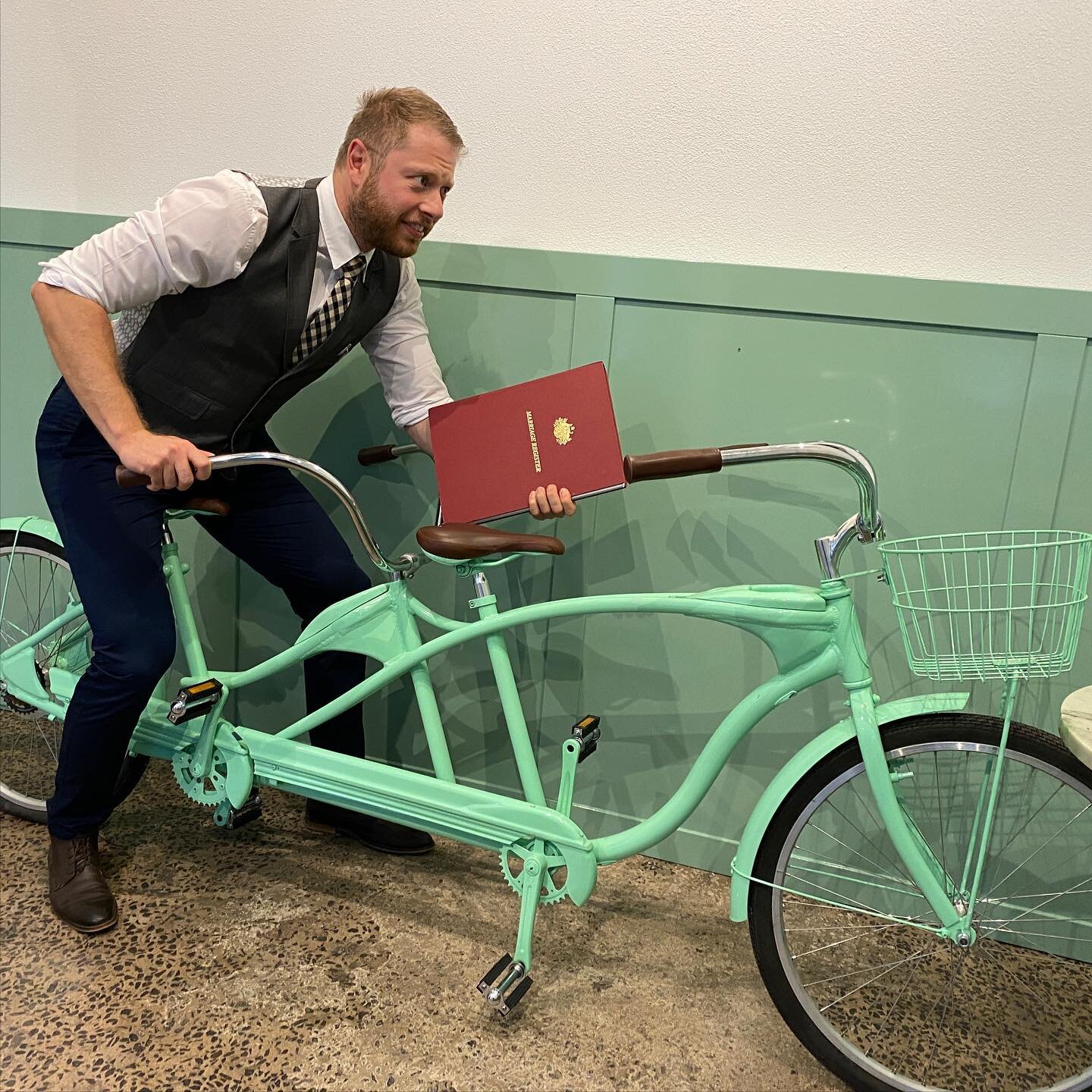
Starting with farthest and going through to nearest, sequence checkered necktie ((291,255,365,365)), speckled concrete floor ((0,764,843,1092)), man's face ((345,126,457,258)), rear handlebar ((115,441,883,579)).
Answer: checkered necktie ((291,255,365,365)) < man's face ((345,126,457,258)) < speckled concrete floor ((0,764,843,1092)) < rear handlebar ((115,441,883,579))

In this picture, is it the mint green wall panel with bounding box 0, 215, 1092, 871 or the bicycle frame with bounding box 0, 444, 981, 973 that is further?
the mint green wall panel with bounding box 0, 215, 1092, 871

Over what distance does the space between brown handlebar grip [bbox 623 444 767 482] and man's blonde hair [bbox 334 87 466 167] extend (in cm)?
68

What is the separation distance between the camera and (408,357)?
6.06 ft

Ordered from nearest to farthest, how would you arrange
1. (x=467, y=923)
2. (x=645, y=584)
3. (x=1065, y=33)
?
(x=1065, y=33) < (x=467, y=923) < (x=645, y=584)

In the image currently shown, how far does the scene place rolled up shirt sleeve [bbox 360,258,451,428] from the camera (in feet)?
6.06

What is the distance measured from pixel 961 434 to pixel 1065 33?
707 millimetres

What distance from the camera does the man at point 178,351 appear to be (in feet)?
4.86

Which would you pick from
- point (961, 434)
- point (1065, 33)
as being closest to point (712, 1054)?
point (961, 434)

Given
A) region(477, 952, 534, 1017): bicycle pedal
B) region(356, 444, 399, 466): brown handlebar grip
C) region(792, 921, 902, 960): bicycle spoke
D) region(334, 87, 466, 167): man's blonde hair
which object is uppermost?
region(334, 87, 466, 167): man's blonde hair

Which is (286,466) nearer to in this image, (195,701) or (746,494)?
(195,701)

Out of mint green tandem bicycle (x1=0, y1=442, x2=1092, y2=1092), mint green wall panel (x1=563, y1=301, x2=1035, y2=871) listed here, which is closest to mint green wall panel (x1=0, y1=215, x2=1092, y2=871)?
mint green wall panel (x1=563, y1=301, x2=1035, y2=871)

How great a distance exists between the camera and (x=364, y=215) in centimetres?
159

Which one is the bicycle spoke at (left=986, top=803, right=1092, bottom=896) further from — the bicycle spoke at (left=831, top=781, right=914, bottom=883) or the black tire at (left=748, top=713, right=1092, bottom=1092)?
the bicycle spoke at (left=831, top=781, right=914, bottom=883)

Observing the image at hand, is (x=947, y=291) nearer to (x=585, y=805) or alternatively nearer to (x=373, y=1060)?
(x=585, y=805)
